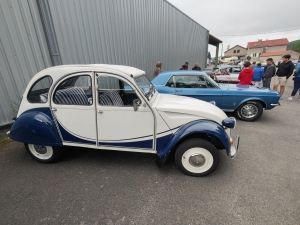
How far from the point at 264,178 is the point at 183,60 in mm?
11708

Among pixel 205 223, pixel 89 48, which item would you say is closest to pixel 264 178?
pixel 205 223

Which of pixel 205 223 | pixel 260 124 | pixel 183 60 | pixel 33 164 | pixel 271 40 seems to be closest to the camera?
pixel 205 223

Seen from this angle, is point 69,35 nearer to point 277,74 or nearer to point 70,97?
point 70,97

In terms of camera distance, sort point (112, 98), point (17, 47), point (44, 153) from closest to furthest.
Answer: point (112, 98), point (44, 153), point (17, 47)

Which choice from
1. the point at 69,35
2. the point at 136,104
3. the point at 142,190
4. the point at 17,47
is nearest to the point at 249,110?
the point at 136,104

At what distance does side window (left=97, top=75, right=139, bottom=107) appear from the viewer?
2.45 meters

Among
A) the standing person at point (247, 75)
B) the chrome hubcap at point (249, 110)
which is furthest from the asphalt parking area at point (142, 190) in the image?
the standing person at point (247, 75)

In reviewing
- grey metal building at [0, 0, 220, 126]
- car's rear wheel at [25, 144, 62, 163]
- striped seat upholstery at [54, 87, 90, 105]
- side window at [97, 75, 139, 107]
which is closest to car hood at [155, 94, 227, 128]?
side window at [97, 75, 139, 107]

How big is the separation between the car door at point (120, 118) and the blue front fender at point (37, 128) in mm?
813

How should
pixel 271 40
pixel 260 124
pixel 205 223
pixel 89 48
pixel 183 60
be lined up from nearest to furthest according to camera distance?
pixel 205 223 → pixel 260 124 → pixel 89 48 → pixel 183 60 → pixel 271 40

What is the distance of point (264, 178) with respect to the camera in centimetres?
248

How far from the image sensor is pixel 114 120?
2406mm

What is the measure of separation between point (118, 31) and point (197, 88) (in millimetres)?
4006

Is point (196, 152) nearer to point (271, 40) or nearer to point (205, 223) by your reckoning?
point (205, 223)
